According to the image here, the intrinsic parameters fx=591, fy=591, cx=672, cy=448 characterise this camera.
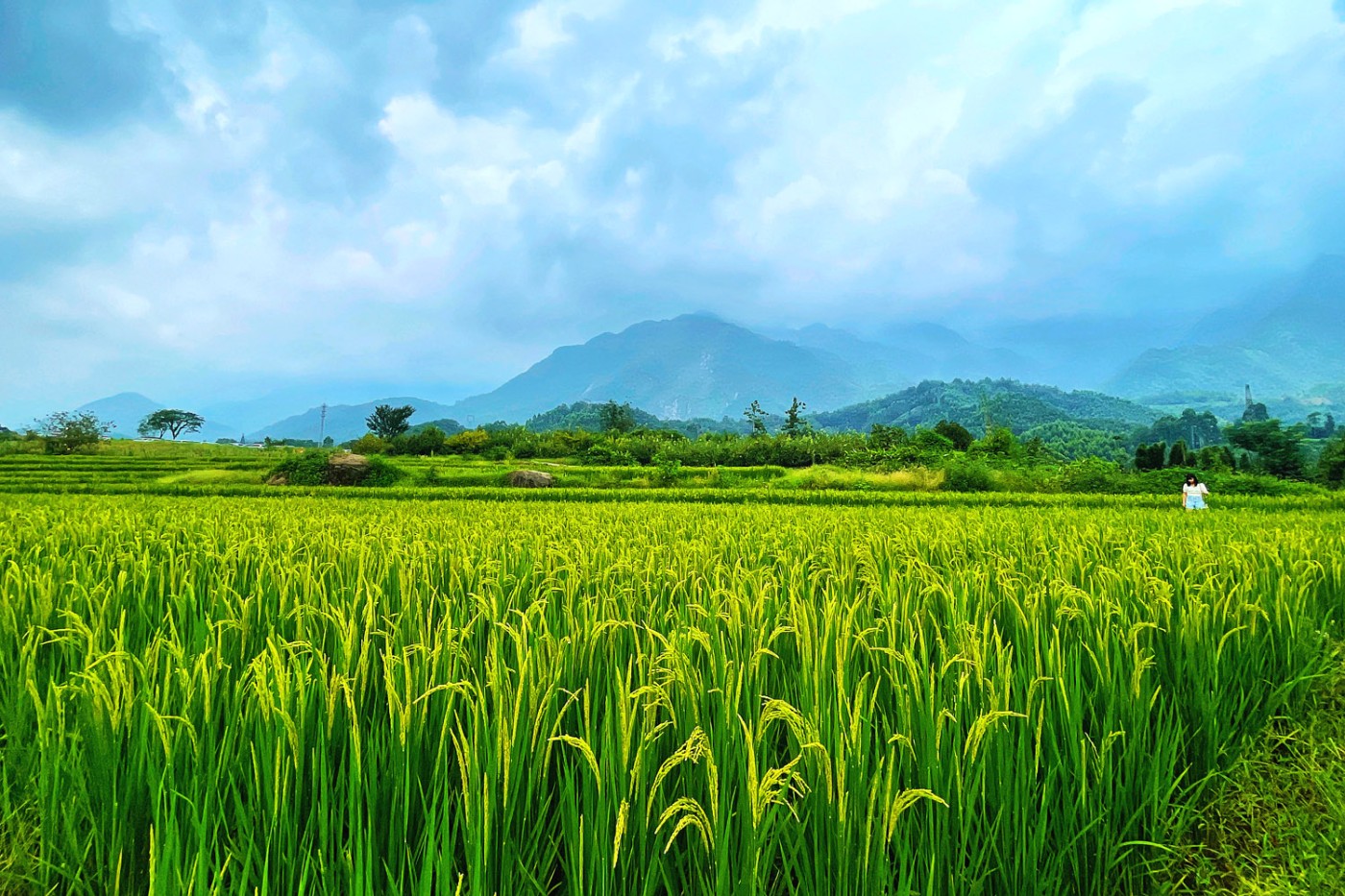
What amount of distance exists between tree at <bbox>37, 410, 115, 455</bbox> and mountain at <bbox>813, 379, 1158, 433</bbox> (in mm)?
120858

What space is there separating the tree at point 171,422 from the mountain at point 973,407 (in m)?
131

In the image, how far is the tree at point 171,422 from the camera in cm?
9838

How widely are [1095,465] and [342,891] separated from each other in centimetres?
A: 2633

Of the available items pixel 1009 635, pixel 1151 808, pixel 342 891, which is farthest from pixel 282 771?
pixel 1009 635

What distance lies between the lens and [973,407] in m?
140

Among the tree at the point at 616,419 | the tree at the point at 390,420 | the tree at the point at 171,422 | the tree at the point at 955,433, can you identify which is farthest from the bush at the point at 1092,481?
the tree at the point at 171,422

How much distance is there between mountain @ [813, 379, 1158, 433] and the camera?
126875 mm

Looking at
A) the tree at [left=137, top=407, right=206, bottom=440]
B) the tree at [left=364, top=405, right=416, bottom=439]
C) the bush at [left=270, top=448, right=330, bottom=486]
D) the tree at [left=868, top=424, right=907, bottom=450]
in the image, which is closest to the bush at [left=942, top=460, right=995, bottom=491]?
the tree at [left=868, top=424, right=907, bottom=450]

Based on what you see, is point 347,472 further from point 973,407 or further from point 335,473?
point 973,407

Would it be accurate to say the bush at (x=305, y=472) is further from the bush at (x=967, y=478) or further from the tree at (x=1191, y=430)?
the tree at (x=1191, y=430)

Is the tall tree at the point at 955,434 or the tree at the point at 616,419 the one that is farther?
the tree at the point at 616,419

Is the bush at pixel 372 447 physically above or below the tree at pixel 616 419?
below

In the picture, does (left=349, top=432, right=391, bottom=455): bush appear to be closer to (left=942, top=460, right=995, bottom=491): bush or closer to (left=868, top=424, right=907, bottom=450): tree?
(left=868, top=424, right=907, bottom=450): tree

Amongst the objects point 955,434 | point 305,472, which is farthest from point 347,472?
point 955,434
